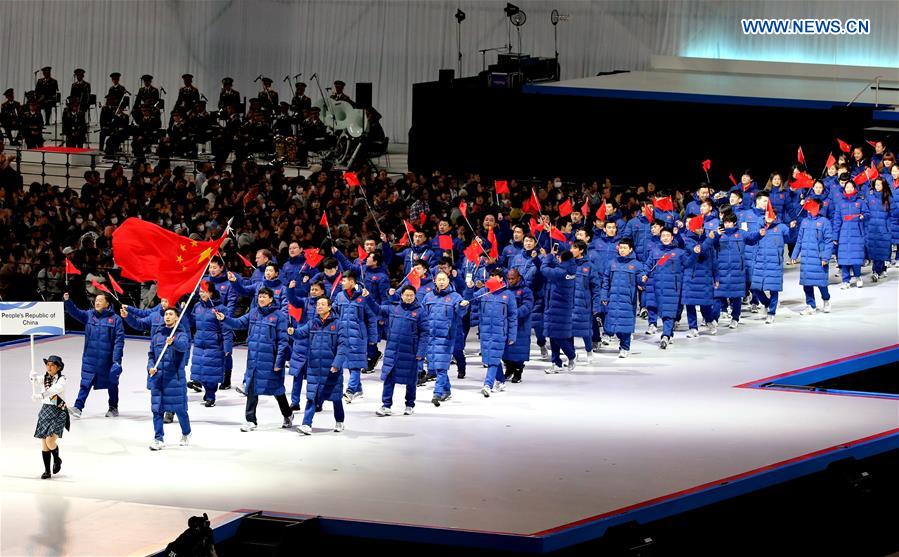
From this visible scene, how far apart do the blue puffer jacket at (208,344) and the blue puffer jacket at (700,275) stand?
6.35m

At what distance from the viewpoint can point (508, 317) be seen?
52.3ft

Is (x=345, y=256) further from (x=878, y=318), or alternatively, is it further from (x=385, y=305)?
(x=878, y=318)

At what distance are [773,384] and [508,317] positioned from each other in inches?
128

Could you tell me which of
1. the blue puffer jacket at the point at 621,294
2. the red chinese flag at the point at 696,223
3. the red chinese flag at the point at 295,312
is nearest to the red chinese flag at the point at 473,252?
the blue puffer jacket at the point at 621,294

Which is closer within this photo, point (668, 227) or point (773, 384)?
point (773, 384)

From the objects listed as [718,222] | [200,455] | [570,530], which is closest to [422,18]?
[718,222]

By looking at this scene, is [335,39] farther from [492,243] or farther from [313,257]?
[313,257]

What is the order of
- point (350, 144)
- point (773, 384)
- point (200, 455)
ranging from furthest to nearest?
1. point (350, 144)
2. point (773, 384)
3. point (200, 455)

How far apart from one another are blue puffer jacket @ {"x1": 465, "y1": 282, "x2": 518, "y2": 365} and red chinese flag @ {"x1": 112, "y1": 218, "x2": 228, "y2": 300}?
3.20 m

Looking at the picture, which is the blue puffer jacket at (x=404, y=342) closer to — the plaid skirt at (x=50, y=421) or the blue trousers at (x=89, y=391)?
the blue trousers at (x=89, y=391)

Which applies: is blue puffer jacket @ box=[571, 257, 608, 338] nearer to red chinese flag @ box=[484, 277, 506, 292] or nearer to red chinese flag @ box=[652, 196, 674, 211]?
red chinese flag @ box=[484, 277, 506, 292]

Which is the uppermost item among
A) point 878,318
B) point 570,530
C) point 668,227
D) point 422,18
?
point 422,18

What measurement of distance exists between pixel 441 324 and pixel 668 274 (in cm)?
391

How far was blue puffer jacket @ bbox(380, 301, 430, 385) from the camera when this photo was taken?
1466 centimetres
